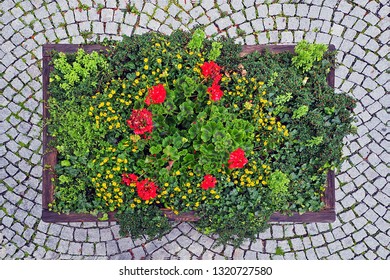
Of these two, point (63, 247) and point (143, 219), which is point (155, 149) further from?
point (63, 247)

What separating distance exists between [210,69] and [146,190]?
1125 millimetres

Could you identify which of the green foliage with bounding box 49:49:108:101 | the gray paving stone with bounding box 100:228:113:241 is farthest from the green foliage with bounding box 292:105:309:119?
the gray paving stone with bounding box 100:228:113:241

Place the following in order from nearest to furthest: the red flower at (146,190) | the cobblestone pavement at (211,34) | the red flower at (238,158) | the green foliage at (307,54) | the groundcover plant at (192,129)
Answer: the red flower at (238,158) → the red flower at (146,190) → the groundcover plant at (192,129) → the green foliage at (307,54) → the cobblestone pavement at (211,34)

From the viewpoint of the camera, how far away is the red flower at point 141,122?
13.1 ft

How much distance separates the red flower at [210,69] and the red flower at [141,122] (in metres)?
0.59

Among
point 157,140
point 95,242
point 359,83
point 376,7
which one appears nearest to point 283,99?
point 157,140

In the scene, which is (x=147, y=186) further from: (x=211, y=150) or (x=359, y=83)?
(x=359, y=83)

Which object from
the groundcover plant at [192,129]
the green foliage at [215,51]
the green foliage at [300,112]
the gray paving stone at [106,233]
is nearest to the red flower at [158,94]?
the groundcover plant at [192,129]

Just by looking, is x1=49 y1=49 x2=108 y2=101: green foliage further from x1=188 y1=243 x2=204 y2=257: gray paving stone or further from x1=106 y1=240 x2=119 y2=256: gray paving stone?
x1=188 y1=243 x2=204 y2=257: gray paving stone

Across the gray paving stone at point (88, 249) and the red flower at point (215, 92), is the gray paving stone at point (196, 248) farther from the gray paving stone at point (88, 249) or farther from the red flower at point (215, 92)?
the red flower at point (215, 92)

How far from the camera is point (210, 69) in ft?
13.8

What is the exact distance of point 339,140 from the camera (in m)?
4.46

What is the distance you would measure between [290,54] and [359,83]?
4.98ft
